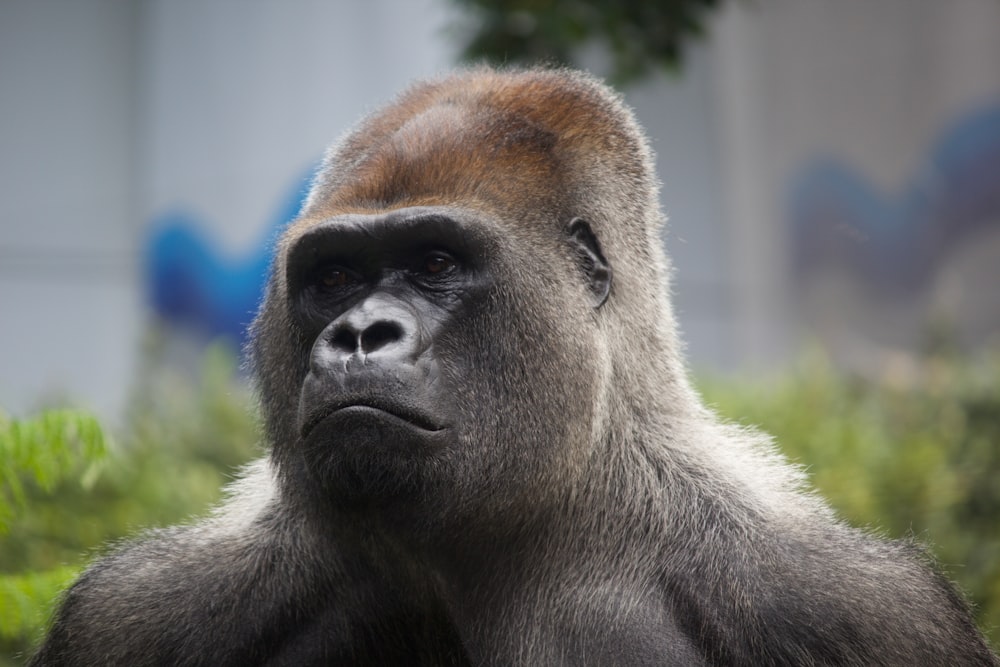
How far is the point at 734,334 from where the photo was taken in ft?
56.5

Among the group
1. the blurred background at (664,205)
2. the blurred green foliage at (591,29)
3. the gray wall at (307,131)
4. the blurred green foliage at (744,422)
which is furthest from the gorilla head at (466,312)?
the gray wall at (307,131)

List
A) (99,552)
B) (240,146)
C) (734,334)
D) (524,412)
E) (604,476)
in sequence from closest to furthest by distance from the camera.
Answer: (524,412) < (604,476) < (99,552) < (240,146) < (734,334)

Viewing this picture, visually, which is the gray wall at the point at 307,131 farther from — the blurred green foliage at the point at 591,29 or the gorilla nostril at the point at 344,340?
the gorilla nostril at the point at 344,340

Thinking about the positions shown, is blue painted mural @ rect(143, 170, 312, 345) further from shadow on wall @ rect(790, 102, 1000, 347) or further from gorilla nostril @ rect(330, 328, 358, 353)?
gorilla nostril @ rect(330, 328, 358, 353)

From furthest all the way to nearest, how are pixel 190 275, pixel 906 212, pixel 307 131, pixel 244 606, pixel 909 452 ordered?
pixel 906 212 → pixel 190 275 → pixel 307 131 → pixel 909 452 → pixel 244 606

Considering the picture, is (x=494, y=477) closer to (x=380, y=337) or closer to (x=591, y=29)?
(x=380, y=337)

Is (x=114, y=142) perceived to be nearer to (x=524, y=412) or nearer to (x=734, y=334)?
(x=734, y=334)

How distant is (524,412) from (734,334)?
1443cm

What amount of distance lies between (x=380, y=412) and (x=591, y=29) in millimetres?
5116

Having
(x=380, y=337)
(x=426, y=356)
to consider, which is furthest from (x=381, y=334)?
(x=426, y=356)

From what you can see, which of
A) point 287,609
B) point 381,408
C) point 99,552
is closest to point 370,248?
point 381,408

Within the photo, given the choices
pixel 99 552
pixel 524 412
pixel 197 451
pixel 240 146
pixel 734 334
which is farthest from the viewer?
pixel 734 334

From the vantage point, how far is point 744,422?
903 cm

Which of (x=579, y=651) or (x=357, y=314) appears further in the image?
(x=579, y=651)
